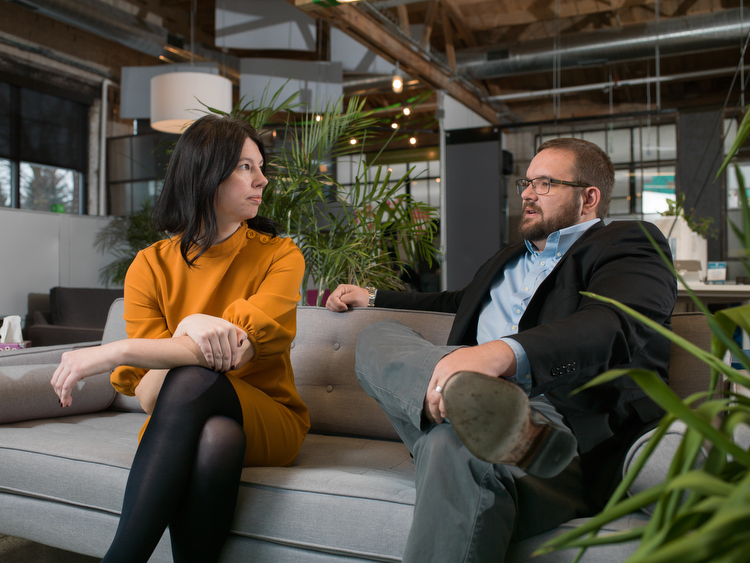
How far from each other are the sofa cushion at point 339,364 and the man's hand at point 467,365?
2.40ft

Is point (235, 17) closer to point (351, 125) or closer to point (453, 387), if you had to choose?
point (351, 125)

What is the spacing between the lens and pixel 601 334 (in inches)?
44.1

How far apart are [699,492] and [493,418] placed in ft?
1.32

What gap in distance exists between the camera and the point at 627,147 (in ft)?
22.1

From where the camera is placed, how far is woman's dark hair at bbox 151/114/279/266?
5.10 ft

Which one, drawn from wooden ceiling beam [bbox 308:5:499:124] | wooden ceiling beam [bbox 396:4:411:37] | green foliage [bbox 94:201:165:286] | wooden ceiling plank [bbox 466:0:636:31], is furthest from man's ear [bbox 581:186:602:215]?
wooden ceiling plank [bbox 466:0:636:31]

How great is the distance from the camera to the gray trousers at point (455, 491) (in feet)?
3.26

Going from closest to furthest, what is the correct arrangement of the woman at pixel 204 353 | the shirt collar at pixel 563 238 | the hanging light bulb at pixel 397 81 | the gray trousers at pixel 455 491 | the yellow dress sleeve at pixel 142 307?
1. the gray trousers at pixel 455 491
2. the woman at pixel 204 353
3. the yellow dress sleeve at pixel 142 307
4. the shirt collar at pixel 563 238
5. the hanging light bulb at pixel 397 81

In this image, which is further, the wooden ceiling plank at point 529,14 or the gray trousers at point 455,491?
the wooden ceiling plank at point 529,14

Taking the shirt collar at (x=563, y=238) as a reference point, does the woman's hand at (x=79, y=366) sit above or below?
below

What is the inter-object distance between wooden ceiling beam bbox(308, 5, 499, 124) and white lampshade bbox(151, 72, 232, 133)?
1.06 metres

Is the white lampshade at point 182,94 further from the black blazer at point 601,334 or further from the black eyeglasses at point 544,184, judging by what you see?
the black blazer at point 601,334

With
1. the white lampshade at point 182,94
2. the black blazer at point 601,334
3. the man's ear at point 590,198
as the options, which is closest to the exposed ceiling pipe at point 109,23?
the white lampshade at point 182,94

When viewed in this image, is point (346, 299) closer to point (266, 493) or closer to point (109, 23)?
point (266, 493)
